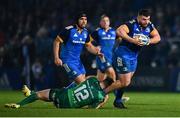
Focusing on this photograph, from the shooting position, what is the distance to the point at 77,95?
15898mm

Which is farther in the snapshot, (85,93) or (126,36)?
(126,36)

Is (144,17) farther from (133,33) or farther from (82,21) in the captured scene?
(82,21)

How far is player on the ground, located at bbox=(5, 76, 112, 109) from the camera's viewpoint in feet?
52.1

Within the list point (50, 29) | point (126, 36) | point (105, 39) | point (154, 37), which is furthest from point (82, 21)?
point (50, 29)

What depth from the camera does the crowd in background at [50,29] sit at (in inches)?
1120

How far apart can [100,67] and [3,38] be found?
10594mm

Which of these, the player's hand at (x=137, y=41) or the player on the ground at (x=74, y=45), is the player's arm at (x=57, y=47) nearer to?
the player on the ground at (x=74, y=45)

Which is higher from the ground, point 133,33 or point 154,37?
point 133,33

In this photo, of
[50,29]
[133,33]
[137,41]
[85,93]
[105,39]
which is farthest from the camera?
[50,29]

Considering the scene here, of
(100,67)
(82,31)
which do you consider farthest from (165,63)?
(82,31)

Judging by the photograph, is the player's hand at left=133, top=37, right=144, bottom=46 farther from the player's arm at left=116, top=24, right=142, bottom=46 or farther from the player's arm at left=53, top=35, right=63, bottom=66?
the player's arm at left=53, top=35, right=63, bottom=66

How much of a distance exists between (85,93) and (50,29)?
14847 millimetres

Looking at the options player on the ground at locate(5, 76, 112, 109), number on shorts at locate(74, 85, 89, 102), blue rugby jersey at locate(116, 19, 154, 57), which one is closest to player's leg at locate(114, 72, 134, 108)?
blue rugby jersey at locate(116, 19, 154, 57)

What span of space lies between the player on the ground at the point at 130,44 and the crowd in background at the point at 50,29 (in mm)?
10114
